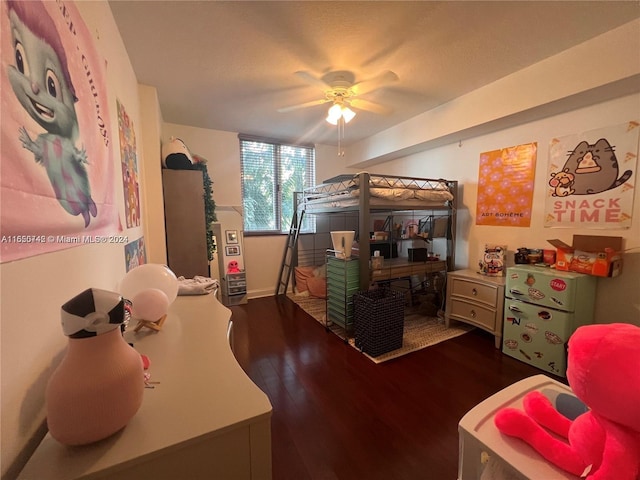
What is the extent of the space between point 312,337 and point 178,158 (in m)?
2.25

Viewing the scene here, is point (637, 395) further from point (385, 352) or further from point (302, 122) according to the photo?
point (302, 122)

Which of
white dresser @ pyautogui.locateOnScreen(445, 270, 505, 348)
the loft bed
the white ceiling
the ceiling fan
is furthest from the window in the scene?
white dresser @ pyautogui.locateOnScreen(445, 270, 505, 348)

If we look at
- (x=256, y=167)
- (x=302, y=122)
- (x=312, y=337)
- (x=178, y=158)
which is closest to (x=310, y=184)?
(x=256, y=167)

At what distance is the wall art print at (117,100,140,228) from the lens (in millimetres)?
1484

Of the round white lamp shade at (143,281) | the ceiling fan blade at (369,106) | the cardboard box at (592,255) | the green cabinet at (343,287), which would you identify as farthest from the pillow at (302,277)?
the cardboard box at (592,255)

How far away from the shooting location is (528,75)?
6.76 ft

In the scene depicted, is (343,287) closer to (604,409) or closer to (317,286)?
(317,286)

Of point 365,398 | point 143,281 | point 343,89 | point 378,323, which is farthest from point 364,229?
point 143,281

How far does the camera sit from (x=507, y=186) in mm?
2592

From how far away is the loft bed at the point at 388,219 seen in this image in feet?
8.15

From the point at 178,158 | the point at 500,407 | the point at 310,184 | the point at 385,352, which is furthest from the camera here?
the point at 310,184

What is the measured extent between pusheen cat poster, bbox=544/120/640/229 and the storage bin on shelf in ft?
5.23

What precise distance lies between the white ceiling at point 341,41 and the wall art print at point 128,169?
59cm

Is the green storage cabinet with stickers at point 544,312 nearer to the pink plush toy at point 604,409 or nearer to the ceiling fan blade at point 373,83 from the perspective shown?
the pink plush toy at point 604,409
